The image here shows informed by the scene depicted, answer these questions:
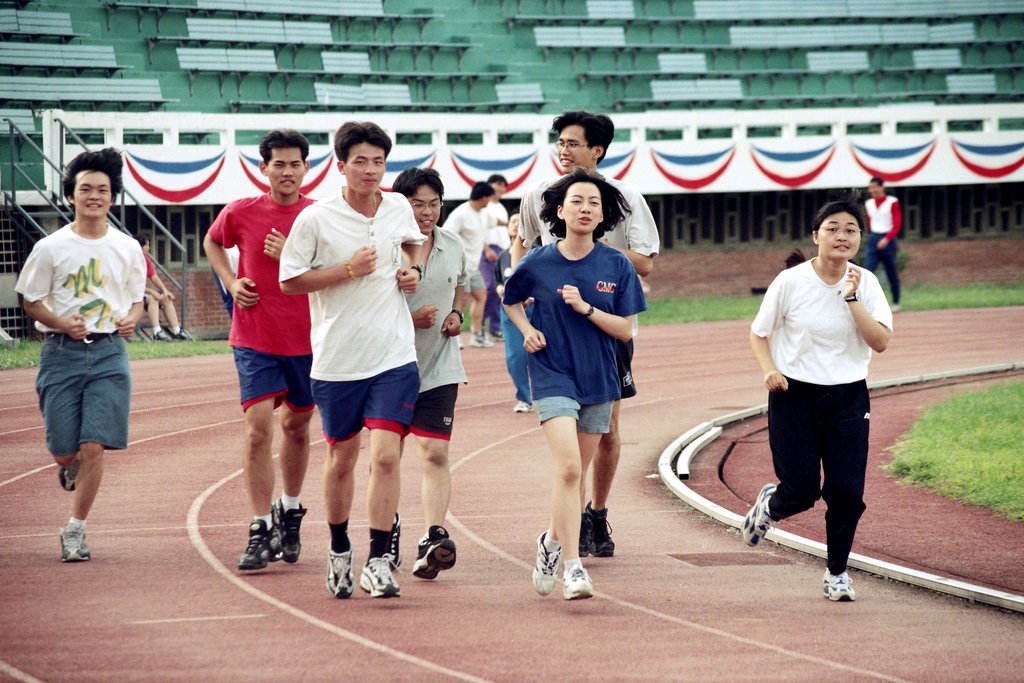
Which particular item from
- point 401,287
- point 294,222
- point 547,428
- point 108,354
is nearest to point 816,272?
point 547,428

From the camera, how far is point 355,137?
6633mm

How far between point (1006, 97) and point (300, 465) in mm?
33716

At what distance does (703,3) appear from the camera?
1487 inches

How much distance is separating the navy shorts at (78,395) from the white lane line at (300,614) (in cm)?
77

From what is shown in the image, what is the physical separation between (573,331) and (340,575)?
5.14ft

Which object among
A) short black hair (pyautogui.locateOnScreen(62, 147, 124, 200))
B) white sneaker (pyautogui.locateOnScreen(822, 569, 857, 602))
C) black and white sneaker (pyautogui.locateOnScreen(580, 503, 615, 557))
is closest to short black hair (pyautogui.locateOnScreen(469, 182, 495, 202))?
short black hair (pyautogui.locateOnScreen(62, 147, 124, 200))

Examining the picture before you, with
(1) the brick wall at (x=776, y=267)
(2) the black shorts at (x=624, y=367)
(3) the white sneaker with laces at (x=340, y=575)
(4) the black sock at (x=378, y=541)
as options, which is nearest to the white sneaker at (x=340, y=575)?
(3) the white sneaker with laces at (x=340, y=575)

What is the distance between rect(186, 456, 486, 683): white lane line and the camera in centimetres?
545

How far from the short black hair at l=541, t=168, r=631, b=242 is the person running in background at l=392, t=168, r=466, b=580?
562 millimetres

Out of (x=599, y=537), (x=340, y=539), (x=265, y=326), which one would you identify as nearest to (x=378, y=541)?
(x=340, y=539)

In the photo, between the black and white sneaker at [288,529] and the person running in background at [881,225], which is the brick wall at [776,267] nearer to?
the person running in background at [881,225]

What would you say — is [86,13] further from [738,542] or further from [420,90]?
[738,542]

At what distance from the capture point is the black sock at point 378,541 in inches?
260

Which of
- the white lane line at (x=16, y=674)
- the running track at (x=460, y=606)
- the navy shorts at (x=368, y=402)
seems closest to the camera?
the white lane line at (x=16, y=674)
